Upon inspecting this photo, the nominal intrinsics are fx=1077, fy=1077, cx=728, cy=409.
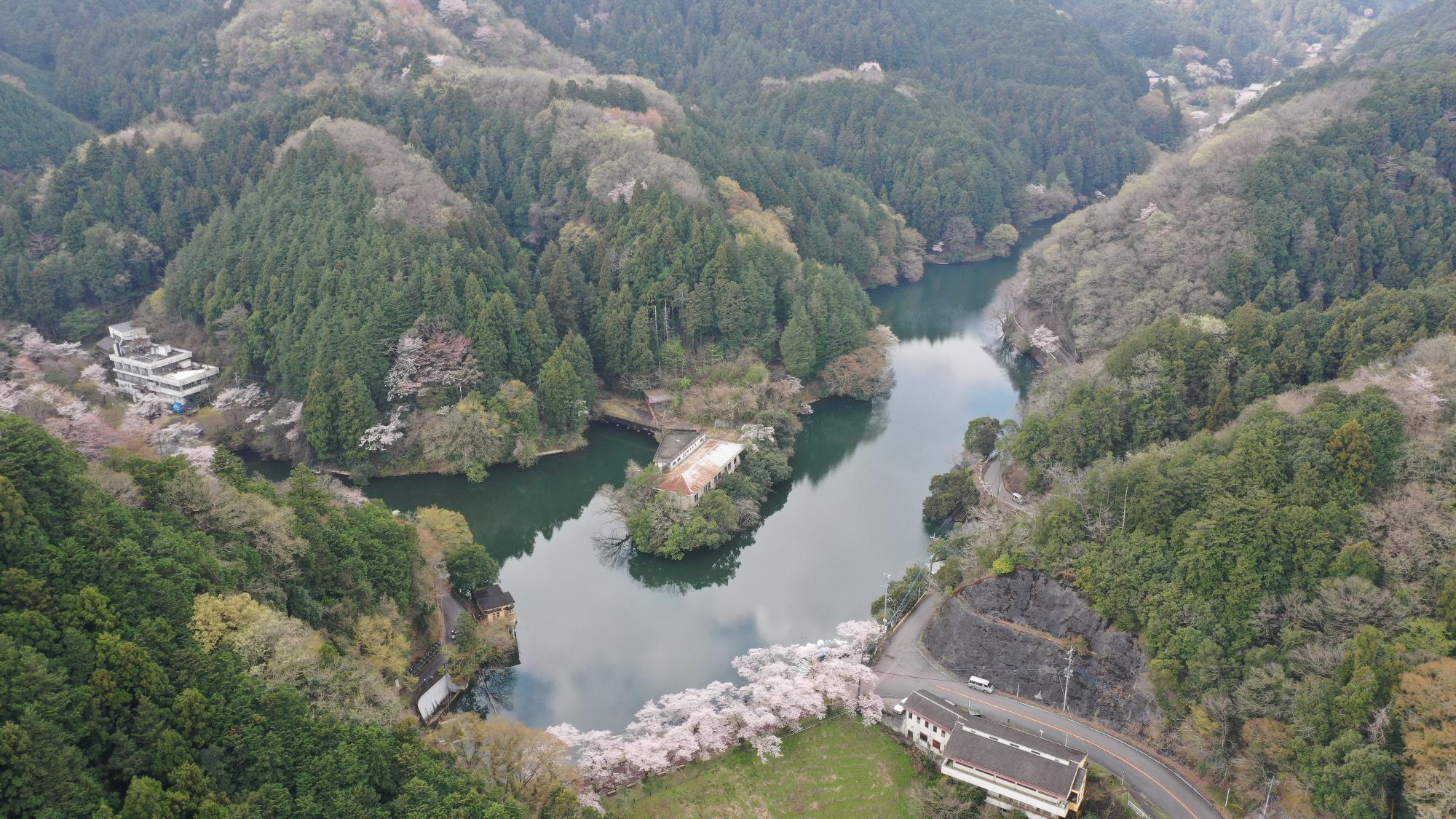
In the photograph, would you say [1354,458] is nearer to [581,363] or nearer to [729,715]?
[729,715]

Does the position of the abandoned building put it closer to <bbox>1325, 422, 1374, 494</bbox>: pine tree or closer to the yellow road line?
the yellow road line

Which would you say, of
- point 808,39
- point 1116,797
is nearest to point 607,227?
point 1116,797

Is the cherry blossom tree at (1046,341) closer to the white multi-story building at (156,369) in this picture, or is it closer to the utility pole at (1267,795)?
the utility pole at (1267,795)

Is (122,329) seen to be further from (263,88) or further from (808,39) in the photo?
(808,39)

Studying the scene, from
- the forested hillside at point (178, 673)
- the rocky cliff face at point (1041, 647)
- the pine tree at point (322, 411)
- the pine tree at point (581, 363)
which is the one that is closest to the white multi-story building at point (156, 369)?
the pine tree at point (322, 411)

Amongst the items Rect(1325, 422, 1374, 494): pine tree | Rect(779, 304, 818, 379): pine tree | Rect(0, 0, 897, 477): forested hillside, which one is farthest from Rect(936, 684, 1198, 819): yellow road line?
Rect(779, 304, 818, 379): pine tree

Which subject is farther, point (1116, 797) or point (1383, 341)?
point (1383, 341)
